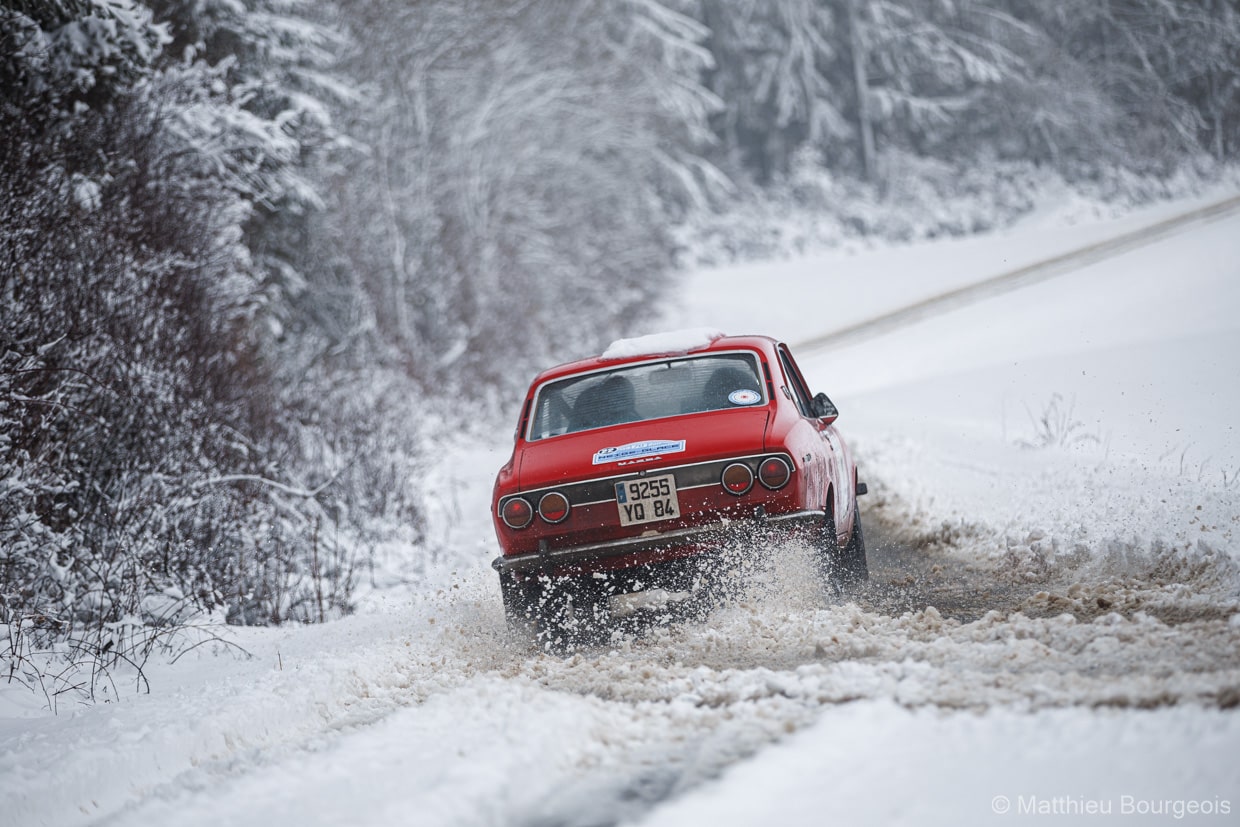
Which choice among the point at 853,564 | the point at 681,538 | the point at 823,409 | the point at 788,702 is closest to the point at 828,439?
the point at 823,409

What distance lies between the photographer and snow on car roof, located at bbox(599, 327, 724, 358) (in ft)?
19.9

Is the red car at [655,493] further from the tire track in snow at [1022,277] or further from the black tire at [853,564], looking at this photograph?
the tire track in snow at [1022,277]

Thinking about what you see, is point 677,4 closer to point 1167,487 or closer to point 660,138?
point 660,138

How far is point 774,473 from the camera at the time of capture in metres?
5.04

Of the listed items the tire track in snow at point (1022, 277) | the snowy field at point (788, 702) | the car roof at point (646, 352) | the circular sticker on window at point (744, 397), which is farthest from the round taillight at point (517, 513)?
the tire track in snow at point (1022, 277)

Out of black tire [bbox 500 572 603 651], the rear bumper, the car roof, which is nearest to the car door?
the car roof

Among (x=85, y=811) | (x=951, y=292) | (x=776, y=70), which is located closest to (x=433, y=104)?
(x=951, y=292)

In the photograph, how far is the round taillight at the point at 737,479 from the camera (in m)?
5.04

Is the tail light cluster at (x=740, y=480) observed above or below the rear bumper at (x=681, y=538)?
above

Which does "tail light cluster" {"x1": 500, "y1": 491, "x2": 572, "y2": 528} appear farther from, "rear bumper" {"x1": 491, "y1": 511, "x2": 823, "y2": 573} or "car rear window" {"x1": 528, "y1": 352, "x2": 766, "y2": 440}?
"car rear window" {"x1": 528, "y1": 352, "x2": 766, "y2": 440}

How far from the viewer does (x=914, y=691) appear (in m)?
3.53

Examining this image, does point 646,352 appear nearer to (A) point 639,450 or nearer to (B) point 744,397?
(B) point 744,397

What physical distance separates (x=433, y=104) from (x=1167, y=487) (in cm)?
1877

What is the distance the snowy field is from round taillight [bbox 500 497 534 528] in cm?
64
